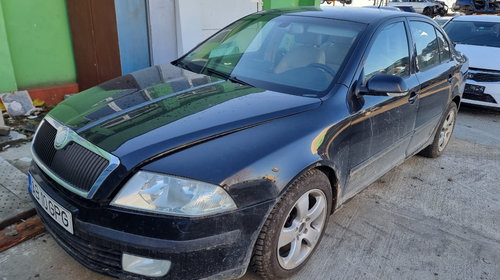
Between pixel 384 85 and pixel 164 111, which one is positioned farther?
pixel 384 85

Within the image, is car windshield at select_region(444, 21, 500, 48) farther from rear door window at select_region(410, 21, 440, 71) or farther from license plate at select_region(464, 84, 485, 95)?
rear door window at select_region(410, 21, 440, 71)

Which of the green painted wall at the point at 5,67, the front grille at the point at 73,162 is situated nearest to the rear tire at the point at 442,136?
the front grille at the point at 73,162

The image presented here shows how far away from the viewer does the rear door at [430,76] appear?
3.52 meters

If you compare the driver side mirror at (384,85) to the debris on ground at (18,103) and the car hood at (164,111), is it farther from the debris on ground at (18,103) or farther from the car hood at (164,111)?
the debris on ground at (18,103)

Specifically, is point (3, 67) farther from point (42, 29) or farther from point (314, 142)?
point (314, 142)

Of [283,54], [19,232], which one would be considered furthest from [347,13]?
[19,232]

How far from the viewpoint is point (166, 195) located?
1.82 metres

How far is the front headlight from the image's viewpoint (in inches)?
Result: 71.4

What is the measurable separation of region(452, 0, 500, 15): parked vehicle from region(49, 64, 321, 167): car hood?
22.3m

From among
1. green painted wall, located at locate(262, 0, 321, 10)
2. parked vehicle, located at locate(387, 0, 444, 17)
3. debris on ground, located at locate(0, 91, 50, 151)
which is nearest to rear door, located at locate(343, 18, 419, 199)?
debris on ground, located at locate(0, 91, 50, 151)

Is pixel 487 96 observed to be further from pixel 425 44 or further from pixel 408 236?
pixel 408 236

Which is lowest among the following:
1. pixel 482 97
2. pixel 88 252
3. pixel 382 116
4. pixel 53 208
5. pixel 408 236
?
pixel 408 236

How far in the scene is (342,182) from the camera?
8.74ft

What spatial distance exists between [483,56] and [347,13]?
481 cm
